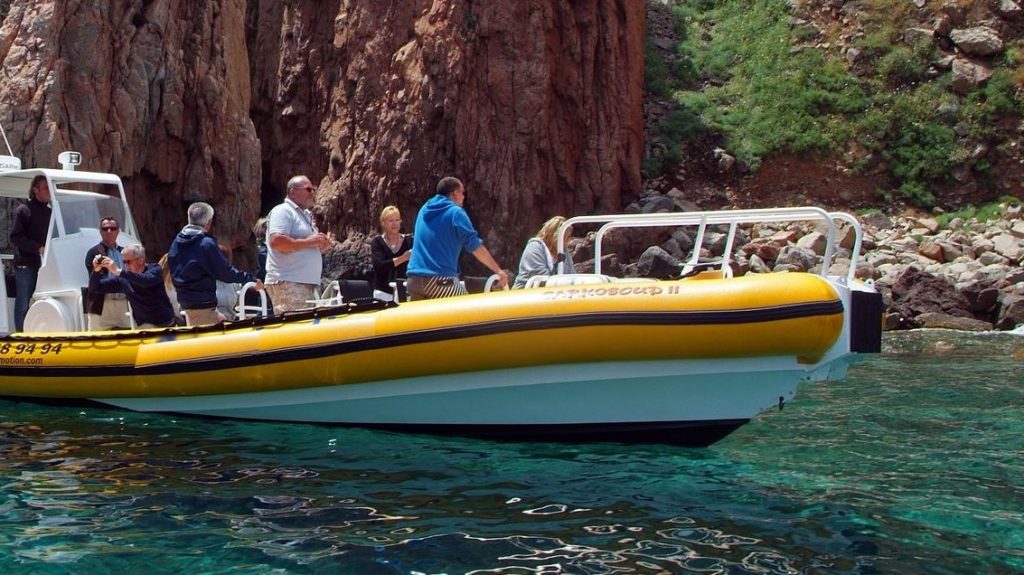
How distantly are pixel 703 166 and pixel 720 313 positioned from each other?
23.9 meters

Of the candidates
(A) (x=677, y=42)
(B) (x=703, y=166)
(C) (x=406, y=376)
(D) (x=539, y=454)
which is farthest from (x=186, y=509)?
(A) (x=677, y=42)

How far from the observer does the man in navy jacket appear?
8109 millimetres

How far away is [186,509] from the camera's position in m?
5.31

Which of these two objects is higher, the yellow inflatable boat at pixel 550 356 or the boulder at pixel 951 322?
the yellow inflatable boat at pixel 550 356

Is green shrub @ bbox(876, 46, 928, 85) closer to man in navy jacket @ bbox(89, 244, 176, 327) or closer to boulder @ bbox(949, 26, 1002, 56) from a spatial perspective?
boulder @ bbox(949, 26, 1002, 56)

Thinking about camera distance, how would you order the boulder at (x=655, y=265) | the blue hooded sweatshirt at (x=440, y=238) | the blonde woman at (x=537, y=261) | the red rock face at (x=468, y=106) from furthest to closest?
the red rock face at (x=468, y=106) → the boulder at (x=655, y=265) → the blonde woman at (x=537, y=261) → the blue hooded sweatshirt at (x=440, y=238)

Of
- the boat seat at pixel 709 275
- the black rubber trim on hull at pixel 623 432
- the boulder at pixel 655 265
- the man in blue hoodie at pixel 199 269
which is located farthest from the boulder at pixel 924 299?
the man in blue hoodie at pixel 199 269

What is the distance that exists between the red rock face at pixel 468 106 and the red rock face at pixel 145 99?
3377 mm

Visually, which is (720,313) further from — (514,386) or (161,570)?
(161,570)

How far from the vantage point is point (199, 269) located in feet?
25.6

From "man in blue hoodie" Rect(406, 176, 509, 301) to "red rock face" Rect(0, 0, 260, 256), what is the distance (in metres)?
12.6

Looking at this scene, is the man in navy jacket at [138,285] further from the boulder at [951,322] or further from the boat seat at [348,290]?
the boulder at [951,322]

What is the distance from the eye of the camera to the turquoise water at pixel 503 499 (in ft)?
14.9

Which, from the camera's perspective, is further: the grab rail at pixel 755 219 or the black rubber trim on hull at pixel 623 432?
the black rubber trim on hull at pixel 623 432
